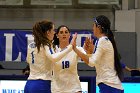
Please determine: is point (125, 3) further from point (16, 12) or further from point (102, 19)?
point (102, 19)

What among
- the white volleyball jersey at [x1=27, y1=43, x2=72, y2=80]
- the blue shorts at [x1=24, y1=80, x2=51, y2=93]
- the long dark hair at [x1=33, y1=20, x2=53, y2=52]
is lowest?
the blue shorts at [x1=24, y1=80, x2=51, y2=93]

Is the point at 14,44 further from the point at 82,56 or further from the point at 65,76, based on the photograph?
the point at 82,56

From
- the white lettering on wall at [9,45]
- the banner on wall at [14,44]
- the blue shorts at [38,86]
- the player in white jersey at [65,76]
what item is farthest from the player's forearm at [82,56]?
the white lettering on wall at [9,45]

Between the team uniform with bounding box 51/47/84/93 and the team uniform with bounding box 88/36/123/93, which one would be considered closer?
the team uniform with bounding box 88/36/123/93

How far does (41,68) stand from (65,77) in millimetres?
326

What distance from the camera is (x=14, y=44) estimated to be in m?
11.2

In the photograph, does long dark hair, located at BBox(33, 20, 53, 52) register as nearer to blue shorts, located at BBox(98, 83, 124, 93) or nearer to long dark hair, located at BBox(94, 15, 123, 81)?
long dark hair, located at BBox(94, 15, 123, 81)

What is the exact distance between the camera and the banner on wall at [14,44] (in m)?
11.1

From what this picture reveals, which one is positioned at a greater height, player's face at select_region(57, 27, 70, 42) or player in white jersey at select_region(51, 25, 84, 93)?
player's face at select_region(57, 27, 70, 42)

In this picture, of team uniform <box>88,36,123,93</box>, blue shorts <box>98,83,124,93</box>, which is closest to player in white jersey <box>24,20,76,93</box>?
team uniform <box>88,36,123,93</box>

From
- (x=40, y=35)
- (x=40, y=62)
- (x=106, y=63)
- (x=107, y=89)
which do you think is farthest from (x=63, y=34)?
(x=107, y=89)

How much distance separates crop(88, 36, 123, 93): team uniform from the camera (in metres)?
3.98

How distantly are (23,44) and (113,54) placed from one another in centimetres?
735

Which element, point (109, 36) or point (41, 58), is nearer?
point (109, 36)
